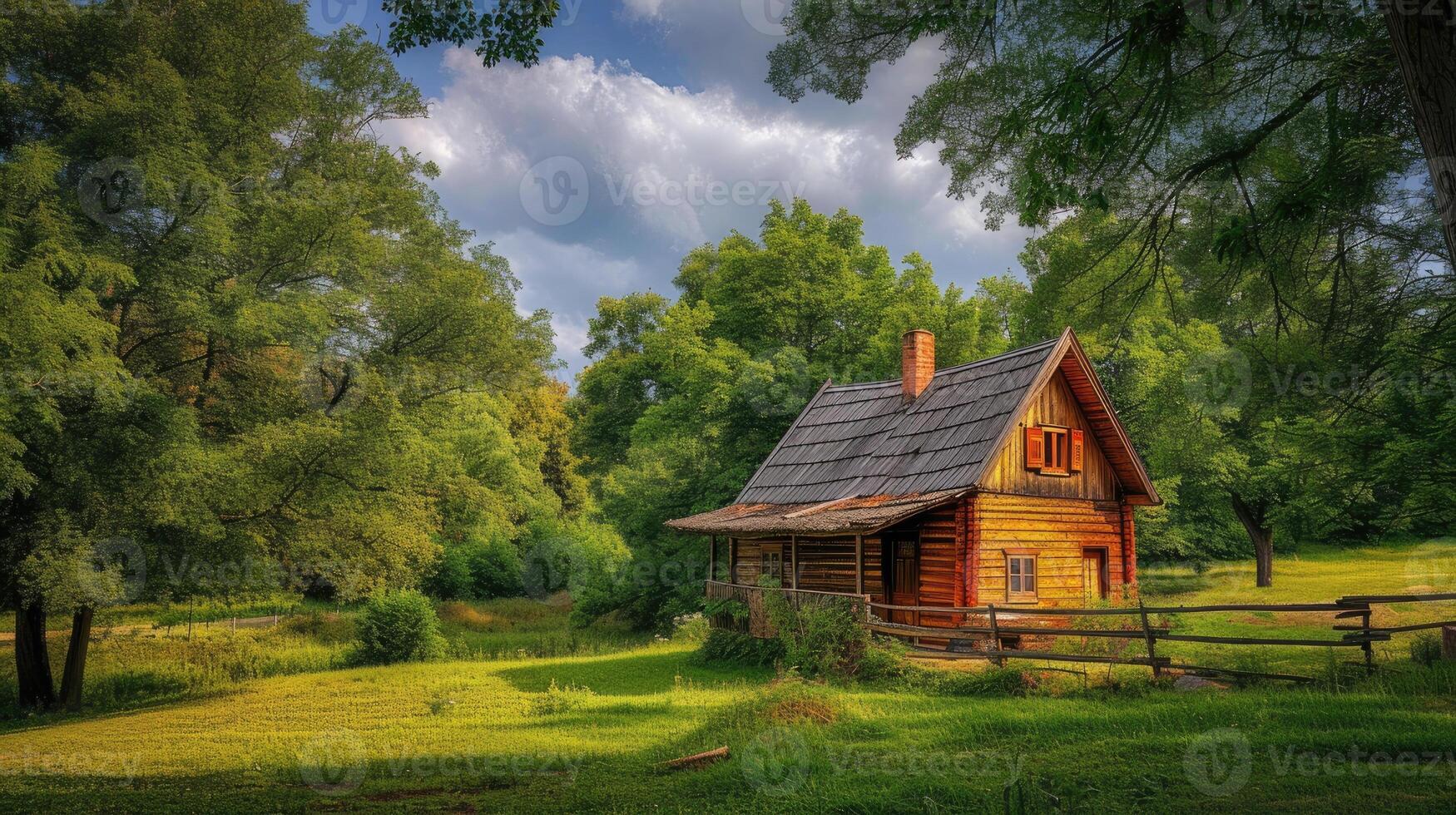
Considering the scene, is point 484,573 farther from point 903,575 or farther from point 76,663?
point 903,575

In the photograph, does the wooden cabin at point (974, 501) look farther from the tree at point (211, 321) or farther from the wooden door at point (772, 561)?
the tree at point (211, 321)

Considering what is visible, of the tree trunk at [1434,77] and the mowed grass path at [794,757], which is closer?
the tree trunk at [1434,77]

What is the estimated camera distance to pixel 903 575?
830 inches

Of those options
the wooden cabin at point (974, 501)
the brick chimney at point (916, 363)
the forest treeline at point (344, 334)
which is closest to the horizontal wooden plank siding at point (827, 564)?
the wooden cabin at point (974, 501)

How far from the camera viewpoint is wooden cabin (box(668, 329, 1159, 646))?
18953mm

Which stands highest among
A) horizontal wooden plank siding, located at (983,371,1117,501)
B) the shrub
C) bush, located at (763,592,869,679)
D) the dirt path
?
horizontal wooden plank siding, located at (983,371,1117,501)

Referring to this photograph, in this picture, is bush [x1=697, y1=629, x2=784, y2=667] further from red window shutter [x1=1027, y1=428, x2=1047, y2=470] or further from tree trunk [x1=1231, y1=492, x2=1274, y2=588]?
tree trunk [x1=1231, y1=492, x2=1274, y2=588]

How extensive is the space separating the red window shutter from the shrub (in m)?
8.14

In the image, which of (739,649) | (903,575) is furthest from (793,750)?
(903,575)

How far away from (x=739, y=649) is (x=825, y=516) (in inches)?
157

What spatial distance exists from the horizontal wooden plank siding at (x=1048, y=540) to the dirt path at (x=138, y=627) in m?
21.0

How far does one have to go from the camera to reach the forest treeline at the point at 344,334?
1198 centimetres

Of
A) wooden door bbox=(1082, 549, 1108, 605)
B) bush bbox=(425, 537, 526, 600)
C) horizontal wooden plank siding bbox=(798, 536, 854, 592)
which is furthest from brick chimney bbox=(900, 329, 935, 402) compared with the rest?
bush bbox=(425, 537, 526, 600)

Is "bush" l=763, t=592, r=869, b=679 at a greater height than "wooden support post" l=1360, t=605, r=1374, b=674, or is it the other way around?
"wooden support post" l=1360, t=605, r=1374, b=674
